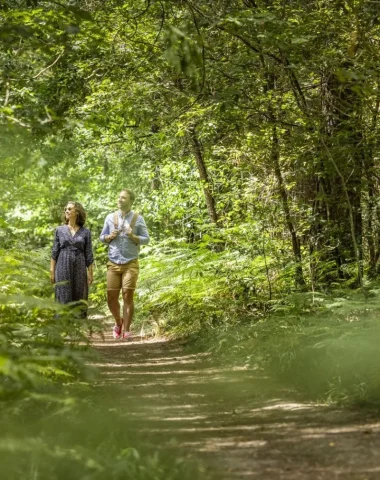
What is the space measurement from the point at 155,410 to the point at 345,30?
16.8ft

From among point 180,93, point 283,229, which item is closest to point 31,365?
point 180,93

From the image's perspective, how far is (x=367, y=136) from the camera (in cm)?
945

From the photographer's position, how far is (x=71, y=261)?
34.1 ft

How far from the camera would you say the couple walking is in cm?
1045

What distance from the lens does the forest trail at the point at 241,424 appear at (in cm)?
418

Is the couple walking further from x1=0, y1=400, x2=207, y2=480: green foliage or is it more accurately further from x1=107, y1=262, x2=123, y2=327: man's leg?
x1=0, y1=400, x2=207, y2=480: green foliage

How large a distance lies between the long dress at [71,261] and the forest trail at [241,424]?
225 centimetres

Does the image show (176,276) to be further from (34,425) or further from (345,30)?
(34,425)

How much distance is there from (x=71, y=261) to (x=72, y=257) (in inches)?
2.4

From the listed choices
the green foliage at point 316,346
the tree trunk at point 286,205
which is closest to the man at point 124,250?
the green foliage at point 316,346

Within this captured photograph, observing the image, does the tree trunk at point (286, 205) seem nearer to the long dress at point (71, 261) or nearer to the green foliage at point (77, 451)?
the long dress at point (71, 261)

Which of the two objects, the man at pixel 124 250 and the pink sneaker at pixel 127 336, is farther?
the pink sneaker at pixel 127 336

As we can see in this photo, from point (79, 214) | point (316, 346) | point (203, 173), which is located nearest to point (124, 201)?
point (79, 214)

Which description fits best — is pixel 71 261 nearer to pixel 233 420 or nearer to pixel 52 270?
pixel 52 270
